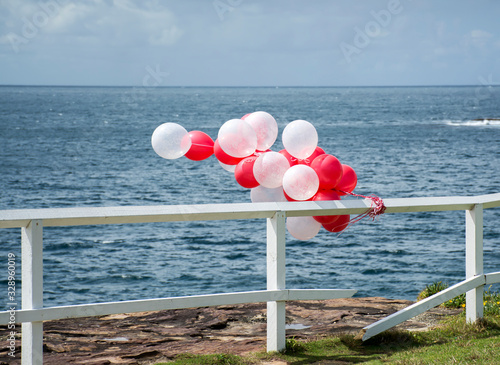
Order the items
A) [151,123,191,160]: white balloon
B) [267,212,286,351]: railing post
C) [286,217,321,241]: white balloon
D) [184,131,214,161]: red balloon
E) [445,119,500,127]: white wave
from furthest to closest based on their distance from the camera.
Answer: [445,119,500,127]: white wave → [184,131,214,161]: red balloon → [151,123,191,160]: white balloon → [286,217,321,241]: white balloon → [267,212,286,351]: railing post

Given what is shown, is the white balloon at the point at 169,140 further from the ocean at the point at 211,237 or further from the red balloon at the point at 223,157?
the ocean at the point at 211,237

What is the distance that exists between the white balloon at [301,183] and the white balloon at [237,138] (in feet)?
1.70

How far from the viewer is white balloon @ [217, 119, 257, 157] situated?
202 inches

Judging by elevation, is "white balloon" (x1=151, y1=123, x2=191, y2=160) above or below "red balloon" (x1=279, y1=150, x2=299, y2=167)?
above

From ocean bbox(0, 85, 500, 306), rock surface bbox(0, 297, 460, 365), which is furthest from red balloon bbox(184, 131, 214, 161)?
ocean bbox(0, 85, 500, 306)

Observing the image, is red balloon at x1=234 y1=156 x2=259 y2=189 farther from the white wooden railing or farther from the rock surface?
the rock surface

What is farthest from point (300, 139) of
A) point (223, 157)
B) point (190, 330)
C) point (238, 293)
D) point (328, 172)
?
point (190, 330)

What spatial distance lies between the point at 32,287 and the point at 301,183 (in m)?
2.17

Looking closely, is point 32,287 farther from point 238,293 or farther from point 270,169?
point 270,169

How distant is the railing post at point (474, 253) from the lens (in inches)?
195

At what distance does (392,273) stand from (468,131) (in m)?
60.9

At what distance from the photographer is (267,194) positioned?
536cm

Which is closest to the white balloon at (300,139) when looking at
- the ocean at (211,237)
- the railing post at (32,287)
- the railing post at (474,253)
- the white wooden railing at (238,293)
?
the white wooden railing at (238,293)

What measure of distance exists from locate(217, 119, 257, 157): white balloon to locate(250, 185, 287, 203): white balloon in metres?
0.37
